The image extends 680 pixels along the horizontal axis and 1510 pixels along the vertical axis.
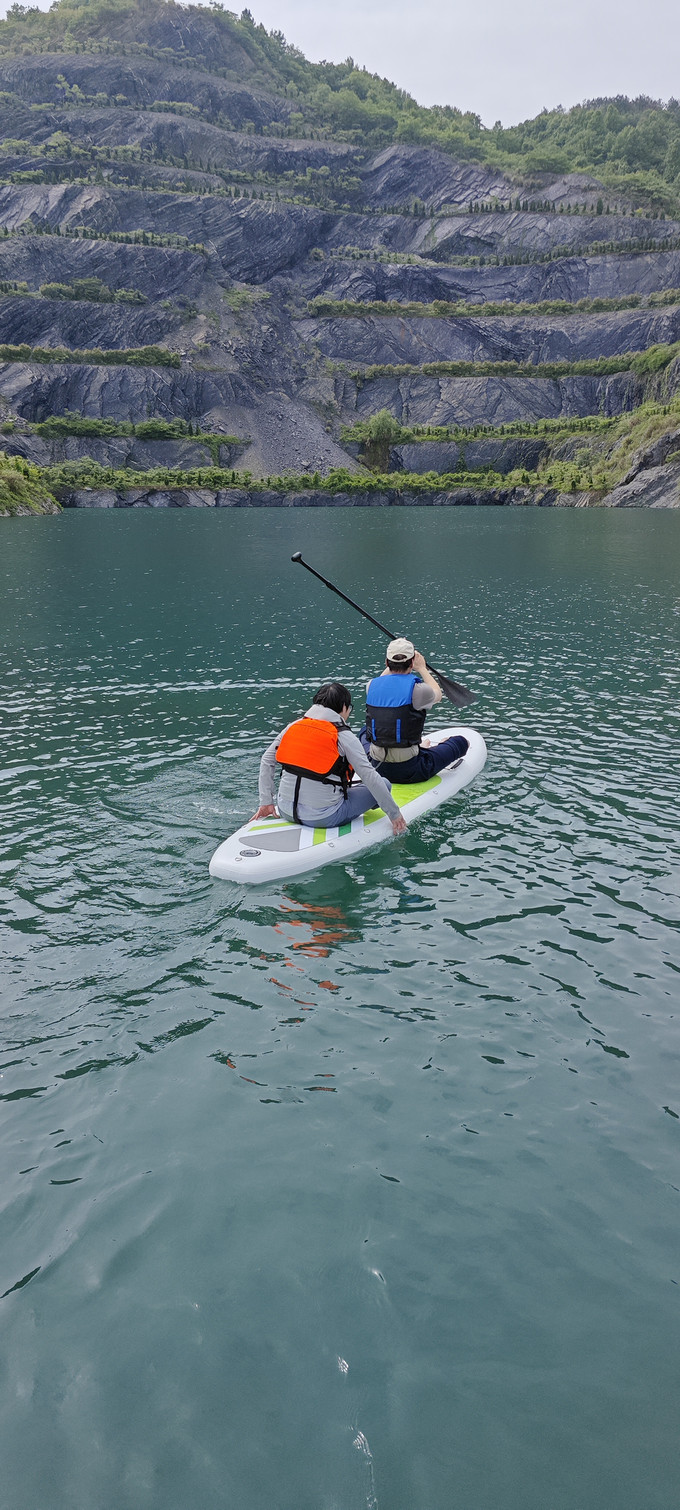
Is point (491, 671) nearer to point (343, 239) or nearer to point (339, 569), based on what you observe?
point (339, 569)

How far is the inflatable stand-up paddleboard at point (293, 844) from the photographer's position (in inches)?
398

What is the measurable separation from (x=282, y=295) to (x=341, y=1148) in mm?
174996

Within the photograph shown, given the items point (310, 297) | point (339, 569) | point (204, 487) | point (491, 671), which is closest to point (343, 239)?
point (310, 297)

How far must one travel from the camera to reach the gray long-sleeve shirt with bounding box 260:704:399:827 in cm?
1058

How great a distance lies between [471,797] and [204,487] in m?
102

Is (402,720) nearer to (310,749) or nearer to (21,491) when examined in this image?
(310,749)

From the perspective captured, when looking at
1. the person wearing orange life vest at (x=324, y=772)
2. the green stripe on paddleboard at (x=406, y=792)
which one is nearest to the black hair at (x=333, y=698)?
the person wearing orange life vest at (x=324, y=772)

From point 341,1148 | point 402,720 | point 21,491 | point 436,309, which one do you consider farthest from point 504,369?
point 341,1148

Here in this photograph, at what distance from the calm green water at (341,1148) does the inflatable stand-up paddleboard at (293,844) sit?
259 mm

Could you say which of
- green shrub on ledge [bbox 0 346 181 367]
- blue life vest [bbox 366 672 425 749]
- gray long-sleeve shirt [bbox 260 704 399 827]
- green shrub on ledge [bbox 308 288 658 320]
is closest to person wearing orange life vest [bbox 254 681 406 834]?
gray long-sleeve shirt [bbox 260 704 399 827]

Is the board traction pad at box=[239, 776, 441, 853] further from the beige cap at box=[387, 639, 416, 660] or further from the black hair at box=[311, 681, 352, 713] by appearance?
the beige cap at box=[387, 639, 416, 660]

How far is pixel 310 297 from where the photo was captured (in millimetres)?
161250

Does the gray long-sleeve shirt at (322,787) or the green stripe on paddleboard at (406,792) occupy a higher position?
the gray long-sleeve shirt at (322,787)

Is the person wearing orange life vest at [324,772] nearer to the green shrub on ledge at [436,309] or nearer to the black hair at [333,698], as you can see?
the black hair at [333,698]
